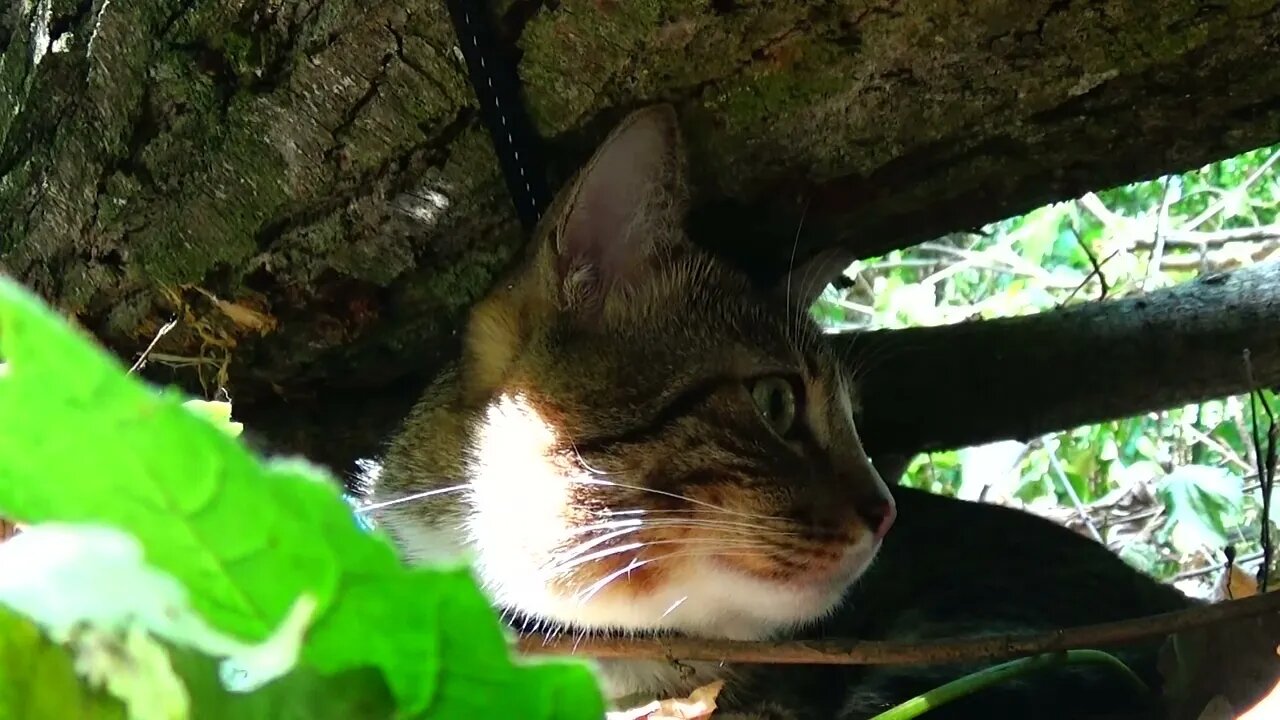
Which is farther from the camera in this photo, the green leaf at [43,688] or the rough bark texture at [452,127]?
the rough bark texture at [452,127]

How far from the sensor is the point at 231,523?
248 millimetres

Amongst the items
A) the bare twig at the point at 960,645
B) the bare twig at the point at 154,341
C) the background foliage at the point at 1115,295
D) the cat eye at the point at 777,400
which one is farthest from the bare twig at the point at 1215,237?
the bare twig at the point at 154,341

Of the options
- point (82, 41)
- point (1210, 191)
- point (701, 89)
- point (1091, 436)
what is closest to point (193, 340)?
point (82, 41)

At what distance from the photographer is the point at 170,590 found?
23 centimetres

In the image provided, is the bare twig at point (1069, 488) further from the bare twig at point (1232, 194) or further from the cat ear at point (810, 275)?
the cat ear at point (810, 275)

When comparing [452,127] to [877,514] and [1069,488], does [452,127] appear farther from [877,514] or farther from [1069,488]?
[1069,488]

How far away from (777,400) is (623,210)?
0.25 m

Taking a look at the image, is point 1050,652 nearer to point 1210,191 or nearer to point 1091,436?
point 1091,436

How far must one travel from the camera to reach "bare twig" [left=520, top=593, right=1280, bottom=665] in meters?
0.71

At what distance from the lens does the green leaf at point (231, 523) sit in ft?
0.73

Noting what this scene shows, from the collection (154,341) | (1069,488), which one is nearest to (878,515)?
(154,341)

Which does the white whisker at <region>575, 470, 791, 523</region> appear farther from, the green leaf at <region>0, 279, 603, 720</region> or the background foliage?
the background foliage

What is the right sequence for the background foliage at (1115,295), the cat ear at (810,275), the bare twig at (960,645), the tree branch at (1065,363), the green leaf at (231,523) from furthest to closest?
the background foliage at (1115,295)
the tree branch at (1065,363)
the cat ear at (810,275)
the bare twig at (960,645)
the green leaf at (231,523)

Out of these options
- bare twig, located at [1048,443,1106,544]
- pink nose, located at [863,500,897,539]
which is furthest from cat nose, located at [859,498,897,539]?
bare twig, located at [1048,443,1106,544]
